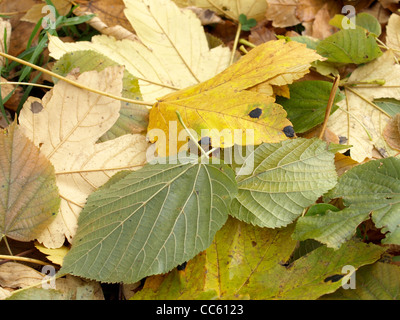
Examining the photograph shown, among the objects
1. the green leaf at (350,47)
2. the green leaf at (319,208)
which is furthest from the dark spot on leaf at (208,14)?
the green leaf at (319,208)

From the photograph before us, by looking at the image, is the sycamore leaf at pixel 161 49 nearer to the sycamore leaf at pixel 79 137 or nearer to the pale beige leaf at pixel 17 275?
the sycamore leaf at pixel 79 137

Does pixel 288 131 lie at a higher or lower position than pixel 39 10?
lower

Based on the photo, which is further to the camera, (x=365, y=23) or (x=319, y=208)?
(x=365, y=23)

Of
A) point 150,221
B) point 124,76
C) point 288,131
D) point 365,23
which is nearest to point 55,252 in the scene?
point 150,221

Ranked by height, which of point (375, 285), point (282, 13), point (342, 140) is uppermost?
point (282, 13)

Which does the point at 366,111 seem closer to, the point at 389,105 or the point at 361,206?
the point at 389,105

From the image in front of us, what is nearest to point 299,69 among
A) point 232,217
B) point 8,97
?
point 232,217

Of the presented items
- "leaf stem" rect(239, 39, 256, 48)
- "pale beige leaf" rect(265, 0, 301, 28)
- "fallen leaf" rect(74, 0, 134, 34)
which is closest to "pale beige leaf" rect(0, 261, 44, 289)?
"fallen leaf" rect(74, 0, 134, 34)
